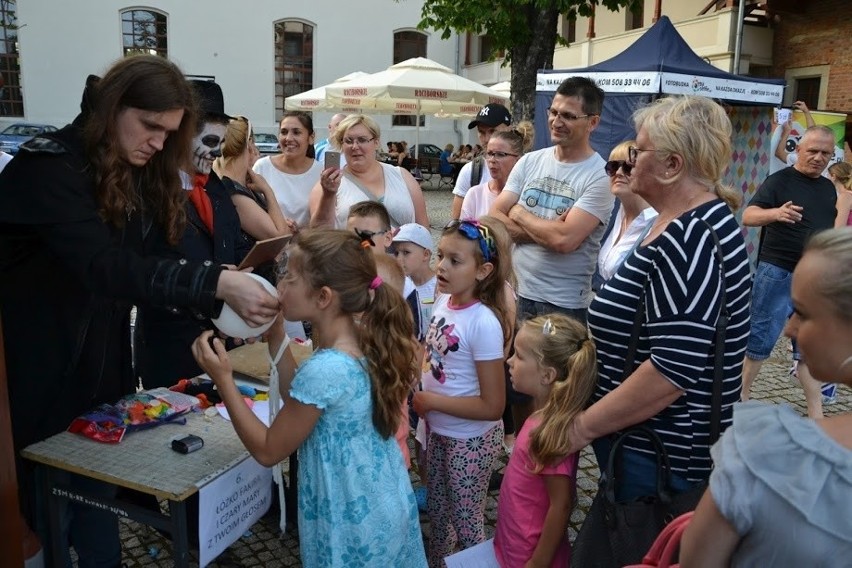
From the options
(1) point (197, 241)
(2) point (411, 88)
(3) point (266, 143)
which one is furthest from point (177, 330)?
(3) point (266, 143)

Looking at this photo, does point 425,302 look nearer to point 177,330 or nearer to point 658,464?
point 177,330

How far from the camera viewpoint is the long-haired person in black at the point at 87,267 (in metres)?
1.88

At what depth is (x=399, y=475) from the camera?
6.61ft

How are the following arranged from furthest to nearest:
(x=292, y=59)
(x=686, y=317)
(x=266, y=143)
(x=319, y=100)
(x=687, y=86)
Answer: (x=292, y=59) < (x=266, y=143) < (x=319, y=100) < (x=687, y=86) < (x=686, y=317)

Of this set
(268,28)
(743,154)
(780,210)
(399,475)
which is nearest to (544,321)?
(399,475)

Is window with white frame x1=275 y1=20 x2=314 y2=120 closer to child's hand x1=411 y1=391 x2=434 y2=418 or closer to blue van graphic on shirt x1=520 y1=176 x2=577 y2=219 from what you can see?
blue van graphic on shirt x1=520 y1=176 x2=577 y2=219

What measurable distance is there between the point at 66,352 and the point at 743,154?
870cm

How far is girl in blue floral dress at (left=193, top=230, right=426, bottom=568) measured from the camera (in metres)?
1.85

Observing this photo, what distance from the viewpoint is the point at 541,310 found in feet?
11.3

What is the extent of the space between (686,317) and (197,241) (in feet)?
6.40

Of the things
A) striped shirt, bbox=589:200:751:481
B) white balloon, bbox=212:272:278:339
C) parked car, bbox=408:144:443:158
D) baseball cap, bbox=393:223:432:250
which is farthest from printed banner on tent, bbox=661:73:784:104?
parked car, bbox=408:144:443:158

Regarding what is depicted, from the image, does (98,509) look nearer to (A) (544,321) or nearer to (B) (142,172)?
(B) (142,172)

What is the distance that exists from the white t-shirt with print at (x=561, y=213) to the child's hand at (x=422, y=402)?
106 centimetres

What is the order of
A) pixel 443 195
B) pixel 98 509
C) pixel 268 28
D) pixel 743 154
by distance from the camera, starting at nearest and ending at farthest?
pixel 98 509
pixel 743 154
pixel 443 195
pixel 268 28
